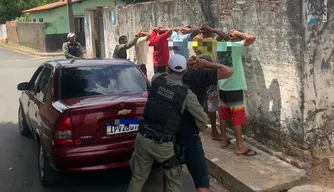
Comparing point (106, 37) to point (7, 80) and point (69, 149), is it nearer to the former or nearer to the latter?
point (7, 80)

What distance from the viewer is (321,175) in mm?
4855

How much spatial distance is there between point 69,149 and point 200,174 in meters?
1.53

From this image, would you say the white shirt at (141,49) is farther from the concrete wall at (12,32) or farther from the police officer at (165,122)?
the concrete wall at (12,32)

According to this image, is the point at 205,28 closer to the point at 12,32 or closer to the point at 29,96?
the point at 29,96

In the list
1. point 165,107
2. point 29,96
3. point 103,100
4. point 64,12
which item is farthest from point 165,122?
point 64,12

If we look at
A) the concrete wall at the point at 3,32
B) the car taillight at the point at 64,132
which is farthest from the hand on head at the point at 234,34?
the concrete wall at the point at 3,32

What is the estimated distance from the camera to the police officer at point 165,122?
12.0ft

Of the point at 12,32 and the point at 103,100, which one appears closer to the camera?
the point at 103,100

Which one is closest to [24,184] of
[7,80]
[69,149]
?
[69,149]

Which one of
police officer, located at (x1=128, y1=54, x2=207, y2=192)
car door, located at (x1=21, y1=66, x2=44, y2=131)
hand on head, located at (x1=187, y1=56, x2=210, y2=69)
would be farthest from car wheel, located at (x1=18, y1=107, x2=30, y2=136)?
hand on head, located at (x1=187, y1=56, x2=210, y2=69)

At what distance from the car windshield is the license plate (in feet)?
2.05

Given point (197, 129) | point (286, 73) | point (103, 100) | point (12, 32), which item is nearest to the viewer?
point (197, 129)

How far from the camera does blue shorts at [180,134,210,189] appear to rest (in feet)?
13.0

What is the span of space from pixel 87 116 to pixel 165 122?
1.26m
